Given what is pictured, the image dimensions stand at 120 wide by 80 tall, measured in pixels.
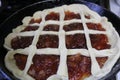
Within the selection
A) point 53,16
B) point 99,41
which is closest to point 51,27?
point 53,16

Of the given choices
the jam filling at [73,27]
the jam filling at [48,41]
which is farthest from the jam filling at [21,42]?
the jam filling at [73,27]

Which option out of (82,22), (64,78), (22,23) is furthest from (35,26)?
(64,78)

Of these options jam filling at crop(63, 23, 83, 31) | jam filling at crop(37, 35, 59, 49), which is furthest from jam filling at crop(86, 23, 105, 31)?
jam filling at crop(37, 35, 59, 49)

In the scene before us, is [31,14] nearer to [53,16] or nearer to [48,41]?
[53,16]

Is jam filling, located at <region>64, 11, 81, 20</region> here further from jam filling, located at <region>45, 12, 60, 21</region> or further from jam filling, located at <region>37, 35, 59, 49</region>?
jam filling, located at <region>37, 35, 59, 49</region>

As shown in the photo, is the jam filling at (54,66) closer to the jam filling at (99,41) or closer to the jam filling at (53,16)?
the jam filling at (99,41)

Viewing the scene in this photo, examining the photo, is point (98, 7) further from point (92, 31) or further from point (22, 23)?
point (22, 23)

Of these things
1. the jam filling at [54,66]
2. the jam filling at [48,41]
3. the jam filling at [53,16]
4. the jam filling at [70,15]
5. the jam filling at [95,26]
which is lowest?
the jam filling at [54,66]
